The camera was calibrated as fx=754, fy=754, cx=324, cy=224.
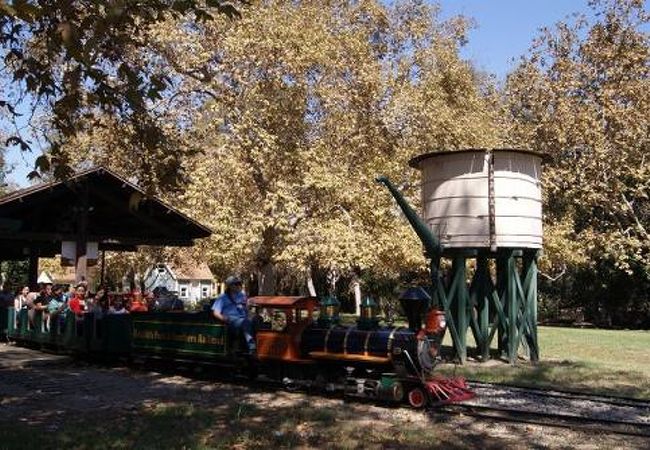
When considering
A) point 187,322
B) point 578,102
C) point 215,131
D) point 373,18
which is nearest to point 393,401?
point 187,322

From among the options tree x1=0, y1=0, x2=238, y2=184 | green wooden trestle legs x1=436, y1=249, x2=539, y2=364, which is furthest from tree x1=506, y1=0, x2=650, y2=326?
tree x1=0, y1=0, x2=238, y2=184

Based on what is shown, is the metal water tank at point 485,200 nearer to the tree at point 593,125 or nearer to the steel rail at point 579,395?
the steel rail at point 579,395

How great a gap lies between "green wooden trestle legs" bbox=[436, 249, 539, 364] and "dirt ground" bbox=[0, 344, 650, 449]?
5922mm

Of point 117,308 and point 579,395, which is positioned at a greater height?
point 117,308

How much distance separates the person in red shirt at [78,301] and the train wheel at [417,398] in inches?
356

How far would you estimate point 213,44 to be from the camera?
984 inches

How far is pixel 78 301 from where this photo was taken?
17578mm

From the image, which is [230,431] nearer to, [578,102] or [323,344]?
[323,344]

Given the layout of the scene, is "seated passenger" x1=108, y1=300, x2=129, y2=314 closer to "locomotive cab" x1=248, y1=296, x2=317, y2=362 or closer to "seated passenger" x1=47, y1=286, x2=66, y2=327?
"seated passenger" x1=47, y1=286, x2=66, y2=327

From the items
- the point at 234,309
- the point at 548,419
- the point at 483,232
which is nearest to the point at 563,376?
the point at 483,232

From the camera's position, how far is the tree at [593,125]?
3225 centimetres

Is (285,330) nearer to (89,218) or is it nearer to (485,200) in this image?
(485,200)

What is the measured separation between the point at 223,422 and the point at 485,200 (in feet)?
28.7

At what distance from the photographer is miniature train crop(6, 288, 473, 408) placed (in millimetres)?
10789
